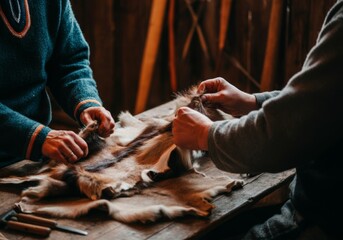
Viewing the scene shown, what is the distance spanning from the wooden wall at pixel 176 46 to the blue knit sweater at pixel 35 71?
1.59 m

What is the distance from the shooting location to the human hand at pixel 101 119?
2.02 meters

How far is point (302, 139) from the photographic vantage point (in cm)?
141

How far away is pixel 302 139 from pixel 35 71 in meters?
1.09

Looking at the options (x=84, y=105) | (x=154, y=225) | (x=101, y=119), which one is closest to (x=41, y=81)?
(x=84, y=105)

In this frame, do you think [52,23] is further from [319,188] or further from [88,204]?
[319,188]

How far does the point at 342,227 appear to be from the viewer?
149cm

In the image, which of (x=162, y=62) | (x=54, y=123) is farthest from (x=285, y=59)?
(x=54, y=123)

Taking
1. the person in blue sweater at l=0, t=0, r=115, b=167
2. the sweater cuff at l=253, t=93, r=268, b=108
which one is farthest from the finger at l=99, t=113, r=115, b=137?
the sweater cuff at l=253, t=93, r=268, b=108

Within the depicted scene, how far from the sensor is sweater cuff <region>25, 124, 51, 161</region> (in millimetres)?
1884

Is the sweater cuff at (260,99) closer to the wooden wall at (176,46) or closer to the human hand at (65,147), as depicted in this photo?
the human hand at (65,147)

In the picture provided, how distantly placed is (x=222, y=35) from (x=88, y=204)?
7.83 feet

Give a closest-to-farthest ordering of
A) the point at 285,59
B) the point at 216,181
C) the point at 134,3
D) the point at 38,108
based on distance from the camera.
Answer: the point at 216,181
the point at 38,108
the point at 285,59
the point at 134,3

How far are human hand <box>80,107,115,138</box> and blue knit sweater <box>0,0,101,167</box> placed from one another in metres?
0.05

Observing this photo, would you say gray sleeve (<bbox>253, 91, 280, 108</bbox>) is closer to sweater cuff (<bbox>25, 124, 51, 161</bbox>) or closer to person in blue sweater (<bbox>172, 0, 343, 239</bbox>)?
person in blue sweater (<bbox>172, 0, 343, 239</bbox>)
